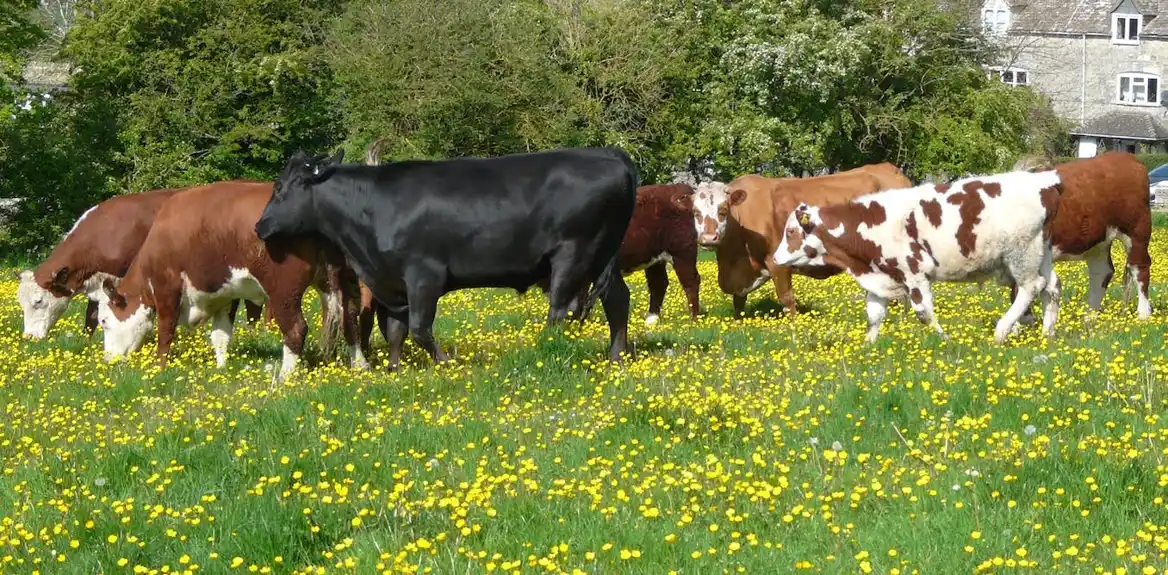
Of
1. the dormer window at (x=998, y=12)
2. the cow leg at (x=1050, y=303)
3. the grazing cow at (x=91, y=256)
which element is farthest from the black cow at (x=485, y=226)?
the dormer window at (x=998, y=12)

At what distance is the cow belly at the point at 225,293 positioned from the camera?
13031 millimetres

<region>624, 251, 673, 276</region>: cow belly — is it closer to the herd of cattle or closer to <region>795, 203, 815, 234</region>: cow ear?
the herd of cattle

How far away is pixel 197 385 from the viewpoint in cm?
1218

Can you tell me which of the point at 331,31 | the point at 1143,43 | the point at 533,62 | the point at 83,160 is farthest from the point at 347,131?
the point at 1143,43

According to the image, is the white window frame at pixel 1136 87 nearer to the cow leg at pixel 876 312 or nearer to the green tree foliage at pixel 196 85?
the green tree foliage at pixel 196 85

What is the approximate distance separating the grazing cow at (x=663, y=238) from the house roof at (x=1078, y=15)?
66450 mm

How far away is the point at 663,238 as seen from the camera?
A: 1759 centimetres

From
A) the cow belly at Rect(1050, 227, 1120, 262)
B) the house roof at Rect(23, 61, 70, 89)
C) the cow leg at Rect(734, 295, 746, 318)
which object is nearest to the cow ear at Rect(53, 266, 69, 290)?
the cow leg at Rect(734, 295, 746, 318)

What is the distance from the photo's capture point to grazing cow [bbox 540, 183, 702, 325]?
57.2 ft

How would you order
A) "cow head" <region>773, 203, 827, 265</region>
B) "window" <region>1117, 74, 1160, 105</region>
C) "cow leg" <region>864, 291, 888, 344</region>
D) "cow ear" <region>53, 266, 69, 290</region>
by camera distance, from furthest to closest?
1. "window" <region>1117, 74, 1160, 105</region>
2. "cow ear" <region>53, 266, 69, 290</region>
3. "cow head" <region>773, 203, 827, 265</region>
4. "cow leg" <region>864, 291, 888, 344</region>

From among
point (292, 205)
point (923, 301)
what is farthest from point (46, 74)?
point (923, 301)

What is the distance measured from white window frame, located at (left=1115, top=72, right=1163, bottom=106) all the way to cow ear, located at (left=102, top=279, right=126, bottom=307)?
75.1m

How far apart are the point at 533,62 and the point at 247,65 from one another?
886 centimetres

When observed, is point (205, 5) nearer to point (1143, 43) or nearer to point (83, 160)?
point (83, 160)
